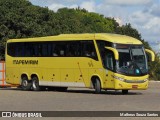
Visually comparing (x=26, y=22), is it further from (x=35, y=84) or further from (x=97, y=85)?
(x=97, y=85)

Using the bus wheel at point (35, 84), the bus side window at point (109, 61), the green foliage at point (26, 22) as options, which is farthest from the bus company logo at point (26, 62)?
the green foliage at point (26, 22)

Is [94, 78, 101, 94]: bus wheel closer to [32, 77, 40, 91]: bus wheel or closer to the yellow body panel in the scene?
the yellow body panel

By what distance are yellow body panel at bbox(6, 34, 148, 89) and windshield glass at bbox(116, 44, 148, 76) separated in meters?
0.29

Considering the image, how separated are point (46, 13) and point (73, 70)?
116 ft

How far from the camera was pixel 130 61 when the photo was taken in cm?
3017

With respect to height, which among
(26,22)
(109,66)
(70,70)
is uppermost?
(26,22)

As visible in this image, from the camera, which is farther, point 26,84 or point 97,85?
point 26,84

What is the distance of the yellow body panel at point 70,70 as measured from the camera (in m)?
30.2

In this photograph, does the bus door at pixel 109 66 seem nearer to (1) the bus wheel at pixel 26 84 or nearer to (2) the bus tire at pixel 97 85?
(2) the bus tire at pixel 97 85

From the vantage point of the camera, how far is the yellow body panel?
30250 millimetres

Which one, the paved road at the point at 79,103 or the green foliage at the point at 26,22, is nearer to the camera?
the paved road at the point at 79,103

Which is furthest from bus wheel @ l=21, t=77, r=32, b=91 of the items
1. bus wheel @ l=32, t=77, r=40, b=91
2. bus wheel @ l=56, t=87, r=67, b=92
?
bus wheel @ l=56, t=87, r=67, b=92

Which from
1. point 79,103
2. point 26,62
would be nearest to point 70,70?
point 26,62

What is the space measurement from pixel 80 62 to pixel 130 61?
309 cm
